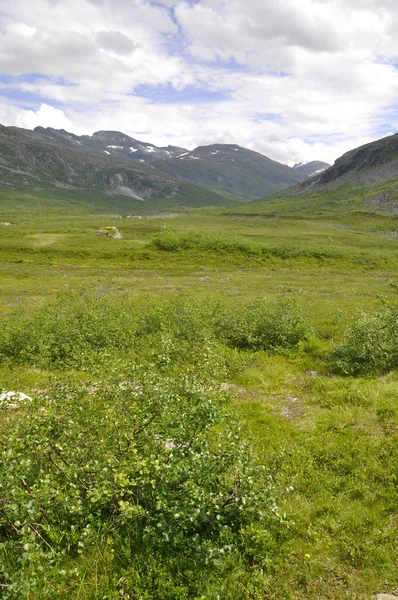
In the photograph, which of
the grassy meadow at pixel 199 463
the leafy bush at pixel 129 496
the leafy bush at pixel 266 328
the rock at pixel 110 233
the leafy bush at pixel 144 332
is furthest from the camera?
the rock at pixel 110 233

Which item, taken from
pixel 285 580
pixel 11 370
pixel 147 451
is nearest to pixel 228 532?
pixel 285 580

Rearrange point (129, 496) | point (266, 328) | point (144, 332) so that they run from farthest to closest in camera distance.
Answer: point (266, 328) < point (144, 332) < point (129, 496)

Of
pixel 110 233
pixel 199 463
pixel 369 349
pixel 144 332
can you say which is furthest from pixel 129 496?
pixel 110 233

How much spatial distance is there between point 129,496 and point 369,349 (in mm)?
15349

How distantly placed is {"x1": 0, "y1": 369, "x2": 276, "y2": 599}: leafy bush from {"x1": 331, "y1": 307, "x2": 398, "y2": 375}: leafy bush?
1239cm

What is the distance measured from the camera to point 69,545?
662cm

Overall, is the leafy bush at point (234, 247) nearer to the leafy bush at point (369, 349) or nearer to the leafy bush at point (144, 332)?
the leafy bush at point (144, 332)

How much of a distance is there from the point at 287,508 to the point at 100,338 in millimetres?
15201

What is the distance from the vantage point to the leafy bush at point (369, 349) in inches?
696

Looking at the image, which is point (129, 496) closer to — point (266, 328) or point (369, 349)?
point (369, 349)

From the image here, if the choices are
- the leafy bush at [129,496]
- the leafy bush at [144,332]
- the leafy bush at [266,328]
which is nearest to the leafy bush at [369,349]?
the leafy bush at [266,328]

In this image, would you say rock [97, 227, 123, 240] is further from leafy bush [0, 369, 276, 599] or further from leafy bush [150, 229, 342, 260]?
leafy bush [0, 369, 276, 599]

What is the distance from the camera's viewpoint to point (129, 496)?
7363 mm

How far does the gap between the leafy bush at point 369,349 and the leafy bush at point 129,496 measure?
1239cm
